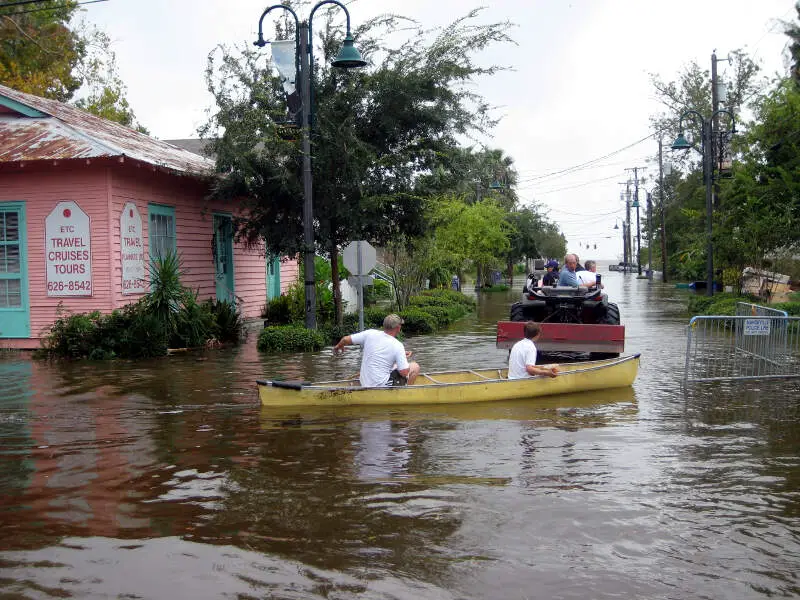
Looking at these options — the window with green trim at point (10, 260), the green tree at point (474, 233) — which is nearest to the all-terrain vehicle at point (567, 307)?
the window with green trim at point (10, 260)

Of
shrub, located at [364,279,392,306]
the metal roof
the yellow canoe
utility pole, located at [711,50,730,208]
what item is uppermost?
utility pole, located at [711,50,730,208]

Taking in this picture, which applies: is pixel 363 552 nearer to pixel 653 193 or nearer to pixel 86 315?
pixel 86 315

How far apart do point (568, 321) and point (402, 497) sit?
8555 millimetres

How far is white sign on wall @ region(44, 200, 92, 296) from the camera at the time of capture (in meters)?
17.8

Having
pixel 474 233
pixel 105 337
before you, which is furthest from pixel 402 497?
pixel 474 233

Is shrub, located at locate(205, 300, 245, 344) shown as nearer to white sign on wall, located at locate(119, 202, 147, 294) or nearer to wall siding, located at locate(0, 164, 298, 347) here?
white sign on wall, located at locate(119, 202, 147, 294)

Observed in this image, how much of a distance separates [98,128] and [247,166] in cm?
386

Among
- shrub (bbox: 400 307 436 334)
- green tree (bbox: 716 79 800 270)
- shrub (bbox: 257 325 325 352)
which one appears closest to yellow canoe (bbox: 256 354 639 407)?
shrub (bbox: 257 325 325 352)

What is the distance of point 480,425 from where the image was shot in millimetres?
10336

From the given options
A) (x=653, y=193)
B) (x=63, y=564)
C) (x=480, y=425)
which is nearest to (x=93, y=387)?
(x=480, y=425)

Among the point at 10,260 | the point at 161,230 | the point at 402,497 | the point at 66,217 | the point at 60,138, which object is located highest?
the point at 60,138

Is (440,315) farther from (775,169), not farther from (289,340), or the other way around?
(775,169)

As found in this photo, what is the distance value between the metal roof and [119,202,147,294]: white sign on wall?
1257 mm

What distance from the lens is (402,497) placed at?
7199 millimetres
